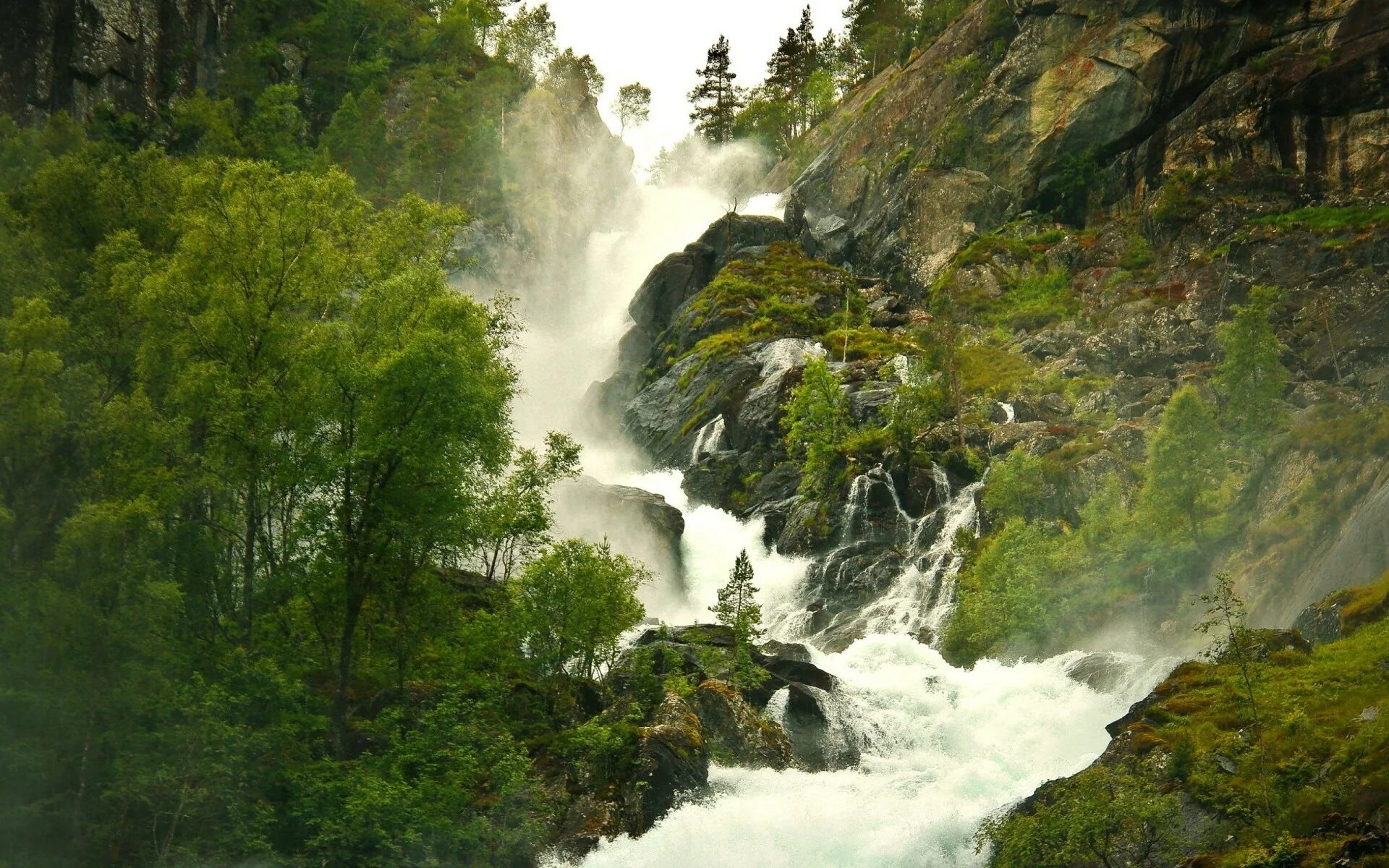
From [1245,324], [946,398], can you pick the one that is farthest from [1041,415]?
[1245,324]

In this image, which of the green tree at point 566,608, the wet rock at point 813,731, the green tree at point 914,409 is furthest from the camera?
the green tree at point 914,409

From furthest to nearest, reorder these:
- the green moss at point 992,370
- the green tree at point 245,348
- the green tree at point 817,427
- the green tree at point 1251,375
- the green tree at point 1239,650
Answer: the green moss at point 992,370, the green tree at point 817,427, the green tree at point 1251,375, the green tree at point 245,348, the green tree at point 1239,650

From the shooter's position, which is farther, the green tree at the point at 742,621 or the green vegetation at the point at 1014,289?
the green vegetation at the point at 1014,289

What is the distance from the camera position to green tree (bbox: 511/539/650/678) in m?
33.4

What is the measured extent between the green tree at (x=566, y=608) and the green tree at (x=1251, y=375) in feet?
99.8

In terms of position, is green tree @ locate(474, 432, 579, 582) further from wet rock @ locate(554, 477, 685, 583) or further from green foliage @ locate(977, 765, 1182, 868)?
wet rock @ locate(554, 477, 685, 583)

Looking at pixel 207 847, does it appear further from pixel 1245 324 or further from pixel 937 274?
pixel 937 274

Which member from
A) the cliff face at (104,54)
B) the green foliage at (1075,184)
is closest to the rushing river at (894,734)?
the green foliage at (1075,184)

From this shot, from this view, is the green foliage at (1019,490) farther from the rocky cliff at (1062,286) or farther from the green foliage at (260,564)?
the green foliage at (260,564)

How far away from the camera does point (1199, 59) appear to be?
7675 cm

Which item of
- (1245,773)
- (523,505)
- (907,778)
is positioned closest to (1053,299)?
(523,505)

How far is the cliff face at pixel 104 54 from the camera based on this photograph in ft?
209

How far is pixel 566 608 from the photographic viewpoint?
1323 inches

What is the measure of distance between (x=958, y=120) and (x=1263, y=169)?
23.3m
